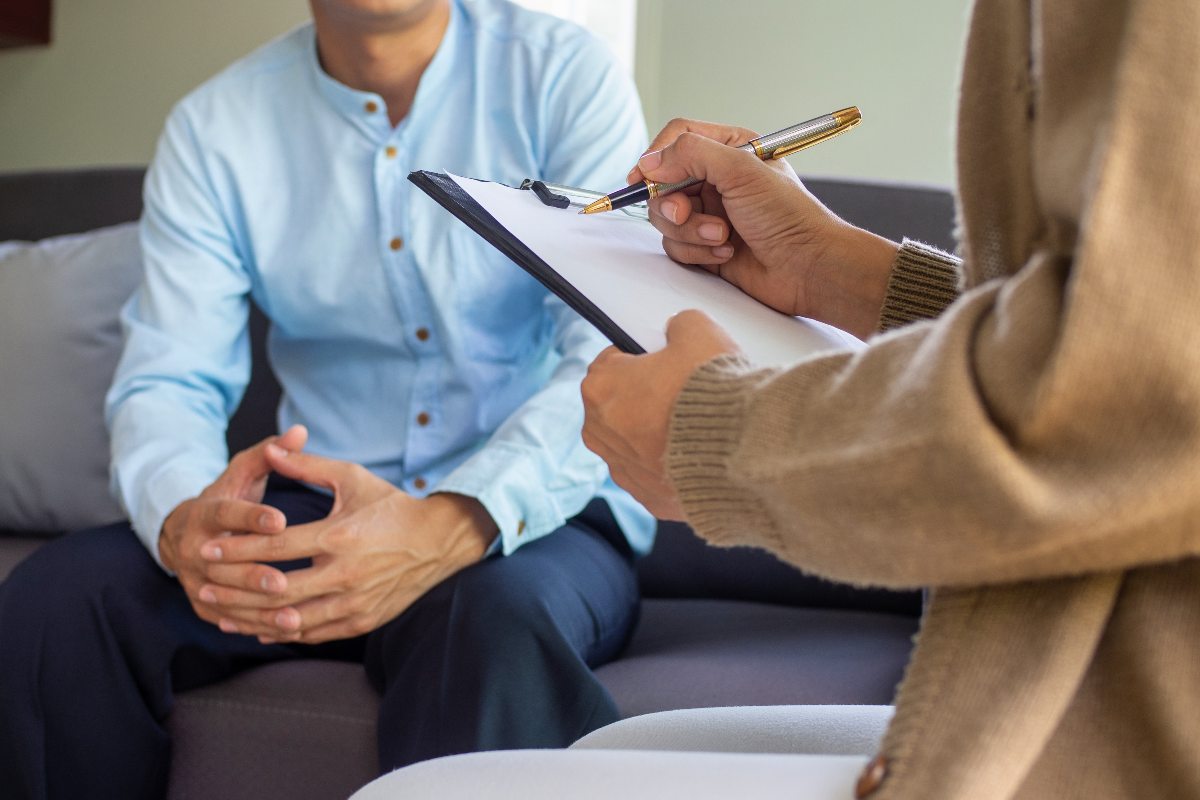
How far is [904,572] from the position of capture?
48 cm

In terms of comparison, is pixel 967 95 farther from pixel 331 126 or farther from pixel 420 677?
pixel 331 126

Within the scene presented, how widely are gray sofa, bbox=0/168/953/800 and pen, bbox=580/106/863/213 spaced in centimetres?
50

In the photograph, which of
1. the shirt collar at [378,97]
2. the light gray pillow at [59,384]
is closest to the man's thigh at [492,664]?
the shirt collar at [378,97]

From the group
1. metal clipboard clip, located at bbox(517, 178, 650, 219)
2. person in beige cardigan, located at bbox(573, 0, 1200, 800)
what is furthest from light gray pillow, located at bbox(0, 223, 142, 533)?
person in beige cardigan, located at bbox(573, 0, 1200, 800)

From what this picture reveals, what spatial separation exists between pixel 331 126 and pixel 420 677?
73cm

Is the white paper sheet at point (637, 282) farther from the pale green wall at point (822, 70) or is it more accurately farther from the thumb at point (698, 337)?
the pale green wall at point (822, 70)

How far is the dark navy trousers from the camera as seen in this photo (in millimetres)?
1020

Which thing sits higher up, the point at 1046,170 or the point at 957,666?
the point at 1046,170

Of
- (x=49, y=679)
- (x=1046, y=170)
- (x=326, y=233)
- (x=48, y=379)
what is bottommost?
(x=48, y=379)

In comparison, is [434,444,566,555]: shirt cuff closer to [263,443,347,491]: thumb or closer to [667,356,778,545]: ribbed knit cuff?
[263,443,347,491]: thumb

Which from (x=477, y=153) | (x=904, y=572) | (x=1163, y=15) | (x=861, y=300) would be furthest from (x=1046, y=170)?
(x=477, y=153)

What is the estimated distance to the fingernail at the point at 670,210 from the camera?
0.84 meters

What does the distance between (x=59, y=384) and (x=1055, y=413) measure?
1.61 metres

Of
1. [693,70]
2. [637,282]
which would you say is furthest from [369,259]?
[693,70]
